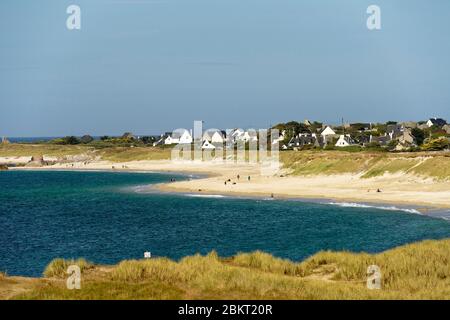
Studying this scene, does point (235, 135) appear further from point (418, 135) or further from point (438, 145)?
point (438, 145)

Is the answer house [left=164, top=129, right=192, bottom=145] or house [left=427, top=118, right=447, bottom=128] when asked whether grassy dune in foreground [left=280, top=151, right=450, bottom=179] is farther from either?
house [left=427, top=118, right=447, bottom=128]

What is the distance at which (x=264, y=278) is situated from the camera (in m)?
18.3

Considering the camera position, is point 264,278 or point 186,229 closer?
point 264,278

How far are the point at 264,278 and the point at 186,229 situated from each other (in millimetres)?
26113

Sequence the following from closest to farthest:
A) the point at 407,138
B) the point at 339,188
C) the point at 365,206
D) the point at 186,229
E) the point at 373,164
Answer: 1. the point at 186,229
2. the point at 365,206
3. the point at 339,188
4. the point at 373,164
5. the point at 407,138

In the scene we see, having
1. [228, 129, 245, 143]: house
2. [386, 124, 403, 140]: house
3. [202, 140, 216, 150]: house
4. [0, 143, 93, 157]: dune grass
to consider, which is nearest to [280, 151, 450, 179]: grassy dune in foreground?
[386, 124, 403, 140]: house

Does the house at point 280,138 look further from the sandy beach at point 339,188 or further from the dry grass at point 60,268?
the dry grass at point 60,268

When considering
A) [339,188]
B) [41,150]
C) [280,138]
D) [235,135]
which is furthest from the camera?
[41,150]

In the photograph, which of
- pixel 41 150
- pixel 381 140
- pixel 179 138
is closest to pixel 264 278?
pixel 381 140

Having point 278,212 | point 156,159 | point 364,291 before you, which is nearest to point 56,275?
point 364,291

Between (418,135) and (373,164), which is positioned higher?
(418,135)

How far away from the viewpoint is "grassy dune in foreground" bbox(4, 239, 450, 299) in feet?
55.1

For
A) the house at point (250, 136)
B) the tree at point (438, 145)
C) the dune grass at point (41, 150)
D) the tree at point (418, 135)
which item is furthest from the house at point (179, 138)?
the tree at point (438, 145)
